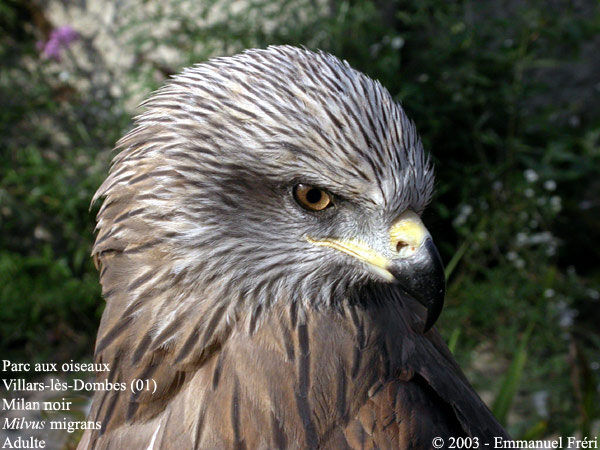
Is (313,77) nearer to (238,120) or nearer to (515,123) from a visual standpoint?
(238,120)

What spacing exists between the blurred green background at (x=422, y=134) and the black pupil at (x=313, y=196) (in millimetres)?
2526

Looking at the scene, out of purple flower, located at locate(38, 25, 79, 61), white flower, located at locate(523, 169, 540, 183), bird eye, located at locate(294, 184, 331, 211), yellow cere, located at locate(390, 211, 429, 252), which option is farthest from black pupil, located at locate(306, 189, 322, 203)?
purple flower, located at locate(38, 25, 79, 61)

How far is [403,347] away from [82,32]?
153 inches

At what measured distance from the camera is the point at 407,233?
1763mm

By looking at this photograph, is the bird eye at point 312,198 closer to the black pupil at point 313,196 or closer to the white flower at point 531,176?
the black pupil at point 313,196

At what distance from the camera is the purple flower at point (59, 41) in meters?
4.58

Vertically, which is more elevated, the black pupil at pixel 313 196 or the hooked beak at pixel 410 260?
the black pupil at pixel 313 196

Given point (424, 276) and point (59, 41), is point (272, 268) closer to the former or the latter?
point (424, 276)

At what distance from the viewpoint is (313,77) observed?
178 cm

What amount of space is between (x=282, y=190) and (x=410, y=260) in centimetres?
37

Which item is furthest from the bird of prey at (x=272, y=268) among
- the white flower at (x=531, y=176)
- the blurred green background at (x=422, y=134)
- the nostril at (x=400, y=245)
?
the white flower at (x=531, y=176)

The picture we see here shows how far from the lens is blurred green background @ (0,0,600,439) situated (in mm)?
4184

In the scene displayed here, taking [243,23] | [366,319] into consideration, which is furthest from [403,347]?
[243,23]

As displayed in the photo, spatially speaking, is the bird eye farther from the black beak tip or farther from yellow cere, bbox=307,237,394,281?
the black beak tip
